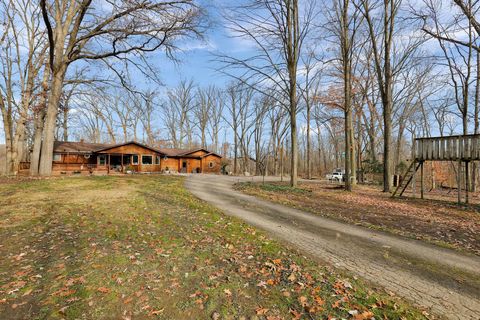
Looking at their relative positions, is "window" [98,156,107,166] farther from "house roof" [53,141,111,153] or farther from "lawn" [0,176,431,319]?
"lawn" [0,176,431,319]

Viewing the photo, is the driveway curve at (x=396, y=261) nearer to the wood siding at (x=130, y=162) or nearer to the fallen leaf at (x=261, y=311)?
the fallen leaf at (x=261, y=311)

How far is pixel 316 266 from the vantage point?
4195 millimetres

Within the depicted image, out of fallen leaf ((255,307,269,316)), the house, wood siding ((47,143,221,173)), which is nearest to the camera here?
fallen leaf ((255,307,269,316))

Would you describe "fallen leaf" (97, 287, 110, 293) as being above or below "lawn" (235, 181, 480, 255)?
above

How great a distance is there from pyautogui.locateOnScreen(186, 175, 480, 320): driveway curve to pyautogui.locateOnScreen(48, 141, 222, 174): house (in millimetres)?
28269

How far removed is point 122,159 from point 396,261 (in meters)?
31.3

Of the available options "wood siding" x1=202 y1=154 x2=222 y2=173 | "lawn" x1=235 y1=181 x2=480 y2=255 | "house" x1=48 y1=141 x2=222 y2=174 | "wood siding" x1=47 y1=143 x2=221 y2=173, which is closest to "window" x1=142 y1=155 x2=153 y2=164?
Answer: "house" x1=48 y1=141 x2=222 y2=174

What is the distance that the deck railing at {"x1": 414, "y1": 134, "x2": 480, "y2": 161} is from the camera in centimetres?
1149

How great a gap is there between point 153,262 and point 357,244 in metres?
4.48

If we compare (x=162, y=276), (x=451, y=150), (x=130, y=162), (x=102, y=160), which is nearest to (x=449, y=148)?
(x=451, y=150)

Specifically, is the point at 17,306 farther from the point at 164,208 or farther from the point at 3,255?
Result: the point at 164,208

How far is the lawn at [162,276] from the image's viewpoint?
291 cm

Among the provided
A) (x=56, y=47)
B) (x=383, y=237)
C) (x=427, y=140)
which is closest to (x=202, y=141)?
(x=56, y=47)

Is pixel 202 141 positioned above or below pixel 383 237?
above
